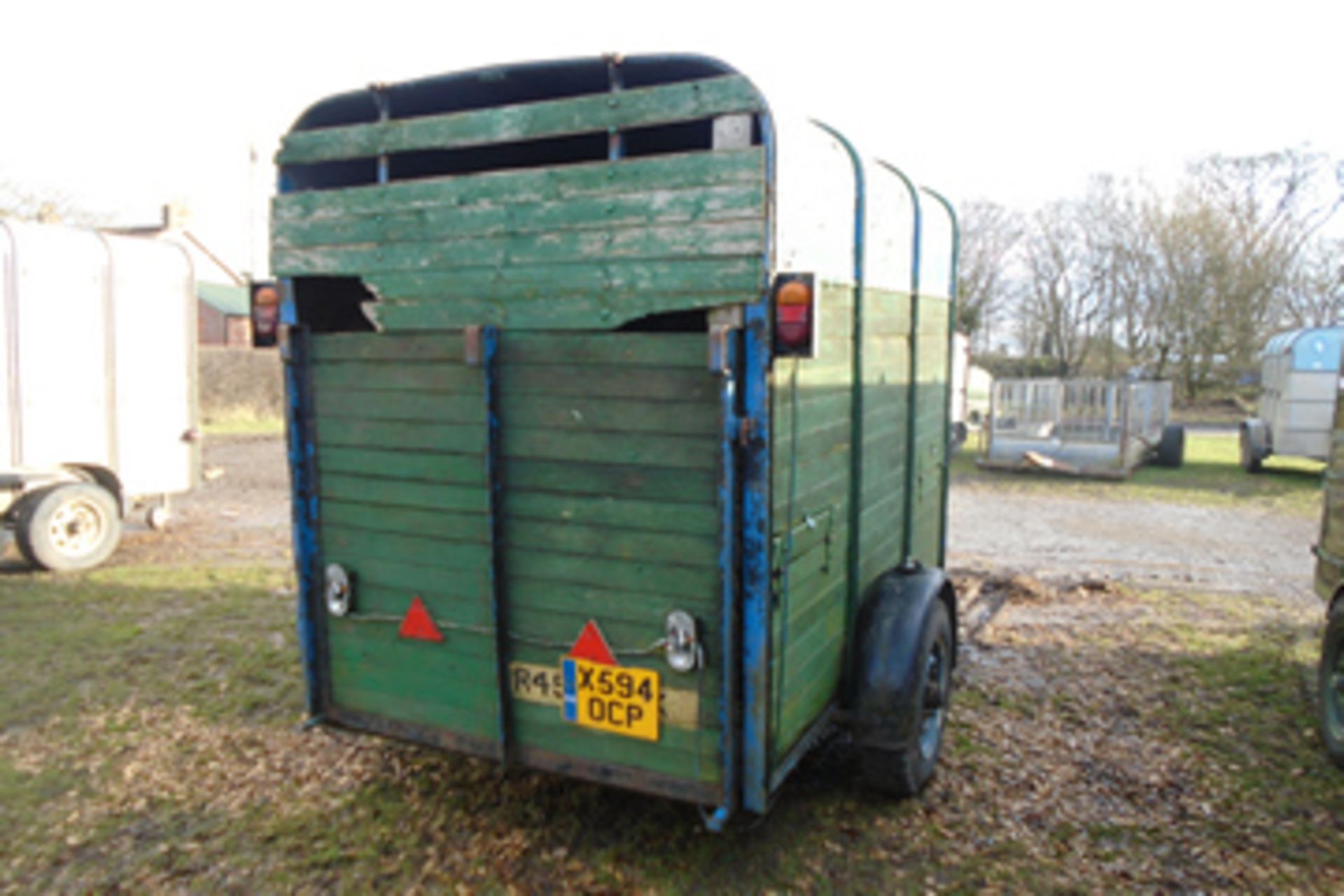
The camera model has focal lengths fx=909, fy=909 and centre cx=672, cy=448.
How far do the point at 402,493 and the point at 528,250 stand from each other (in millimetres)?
1191

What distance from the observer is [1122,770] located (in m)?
4.79

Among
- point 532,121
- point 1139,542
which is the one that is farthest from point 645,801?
point 1139,542

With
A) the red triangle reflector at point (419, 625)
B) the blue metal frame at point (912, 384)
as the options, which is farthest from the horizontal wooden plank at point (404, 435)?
the blue metal frame at point (912, 384)

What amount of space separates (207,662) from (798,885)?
4.55 m

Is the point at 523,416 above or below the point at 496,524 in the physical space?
above

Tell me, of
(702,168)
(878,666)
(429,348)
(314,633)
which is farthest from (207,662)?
(702,168)

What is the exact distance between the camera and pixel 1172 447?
1769 cm

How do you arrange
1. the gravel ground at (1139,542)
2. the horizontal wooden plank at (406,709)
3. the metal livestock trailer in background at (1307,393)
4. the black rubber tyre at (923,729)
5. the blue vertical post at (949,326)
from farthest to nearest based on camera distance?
the metal livestock trailer in background at (1307,393) → the gravel ground at (1139,542) → the blue vertical post at (949,326) → the black rubber tyre at (923,729) → the horizontal wooden plank at (406,709)

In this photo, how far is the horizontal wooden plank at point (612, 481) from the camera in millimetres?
3307

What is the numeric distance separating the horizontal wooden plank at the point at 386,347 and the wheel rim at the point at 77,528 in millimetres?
6645

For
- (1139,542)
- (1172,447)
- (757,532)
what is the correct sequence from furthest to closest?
(1172,447)
(1139,542)
(757,532)

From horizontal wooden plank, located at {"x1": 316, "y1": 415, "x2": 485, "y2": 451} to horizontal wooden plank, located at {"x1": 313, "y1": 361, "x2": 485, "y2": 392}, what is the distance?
0.14 meters

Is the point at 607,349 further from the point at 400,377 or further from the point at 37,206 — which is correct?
the point at 37,206

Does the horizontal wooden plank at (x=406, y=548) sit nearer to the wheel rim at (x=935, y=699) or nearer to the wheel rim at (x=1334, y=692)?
the wheel rim at (x=935, y=699)
